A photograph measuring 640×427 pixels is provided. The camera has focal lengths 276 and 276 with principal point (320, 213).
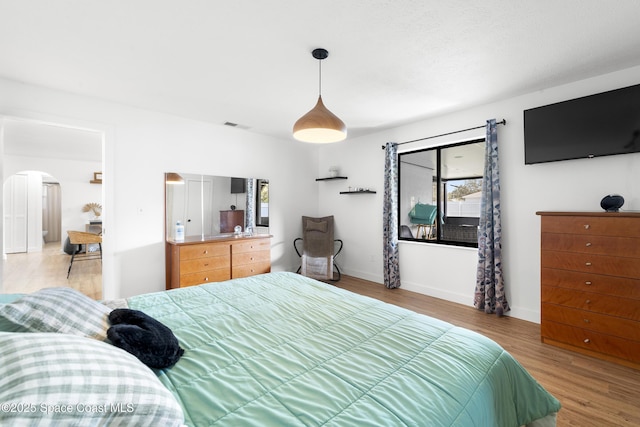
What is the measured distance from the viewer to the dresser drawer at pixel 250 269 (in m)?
4.12

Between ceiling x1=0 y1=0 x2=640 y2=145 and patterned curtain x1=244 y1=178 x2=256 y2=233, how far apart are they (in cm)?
161

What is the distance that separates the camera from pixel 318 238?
491 centimetres

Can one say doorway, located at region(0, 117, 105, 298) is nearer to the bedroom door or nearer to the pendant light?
the bedroom door

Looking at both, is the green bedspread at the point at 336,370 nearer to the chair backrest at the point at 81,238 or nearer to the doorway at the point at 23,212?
the chair backrest at the point at 81,238

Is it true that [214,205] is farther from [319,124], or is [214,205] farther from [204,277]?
[319,124]

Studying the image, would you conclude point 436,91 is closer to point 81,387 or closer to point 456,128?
point 456,128

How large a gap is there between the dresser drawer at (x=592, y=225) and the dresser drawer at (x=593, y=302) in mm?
531

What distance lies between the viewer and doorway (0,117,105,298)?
446 centimetres

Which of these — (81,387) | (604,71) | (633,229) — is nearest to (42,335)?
(81,387)

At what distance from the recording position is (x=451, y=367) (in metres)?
1.15

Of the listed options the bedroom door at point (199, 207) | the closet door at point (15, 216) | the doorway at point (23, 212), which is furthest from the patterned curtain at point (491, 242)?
the closet door at point (15, 216)

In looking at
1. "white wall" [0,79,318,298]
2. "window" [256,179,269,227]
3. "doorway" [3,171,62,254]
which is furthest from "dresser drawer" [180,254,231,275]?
"doorway" [3,171,62,254]

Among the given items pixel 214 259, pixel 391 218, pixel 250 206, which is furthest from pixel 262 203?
pixel 391 218

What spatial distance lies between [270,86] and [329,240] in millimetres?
2762
